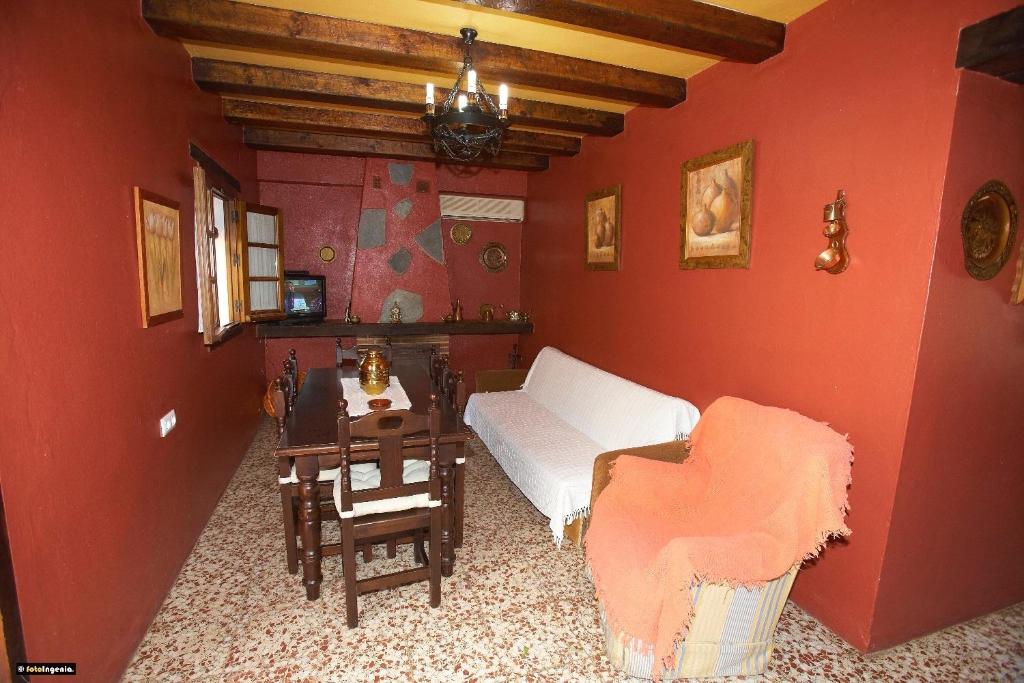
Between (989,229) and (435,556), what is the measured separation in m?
2.62

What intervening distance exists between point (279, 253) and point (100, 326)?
2.77 m

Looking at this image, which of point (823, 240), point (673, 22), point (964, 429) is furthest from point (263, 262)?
point (964, 429)

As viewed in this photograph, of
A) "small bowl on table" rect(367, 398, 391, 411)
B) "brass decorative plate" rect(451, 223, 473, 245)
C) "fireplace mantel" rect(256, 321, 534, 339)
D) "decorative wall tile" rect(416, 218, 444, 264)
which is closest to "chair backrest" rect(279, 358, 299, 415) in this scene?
"small bowl on table" rect(367, 398, 391, 411)

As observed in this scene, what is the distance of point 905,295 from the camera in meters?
1.80

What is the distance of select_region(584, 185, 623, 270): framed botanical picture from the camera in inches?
144

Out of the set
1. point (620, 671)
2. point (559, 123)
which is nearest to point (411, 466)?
point (620, 671)

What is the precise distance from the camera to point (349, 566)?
209cm

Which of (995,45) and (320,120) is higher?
(320,120)

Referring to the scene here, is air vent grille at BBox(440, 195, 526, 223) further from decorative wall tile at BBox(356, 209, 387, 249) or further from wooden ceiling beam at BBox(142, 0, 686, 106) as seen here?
wooden ceiling beam at BBox(142, 0, 686, 106)

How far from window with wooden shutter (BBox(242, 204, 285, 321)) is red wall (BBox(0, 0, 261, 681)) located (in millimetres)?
1182

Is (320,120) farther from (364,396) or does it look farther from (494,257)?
(494,257)

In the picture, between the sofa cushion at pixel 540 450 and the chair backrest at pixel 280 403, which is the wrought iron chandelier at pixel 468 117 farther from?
the sofa cushion at pixel 540 450

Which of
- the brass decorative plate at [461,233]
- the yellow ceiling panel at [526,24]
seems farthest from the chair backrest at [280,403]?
the brass decorative plate at [461,233]

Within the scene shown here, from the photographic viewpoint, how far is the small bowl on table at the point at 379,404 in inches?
105
